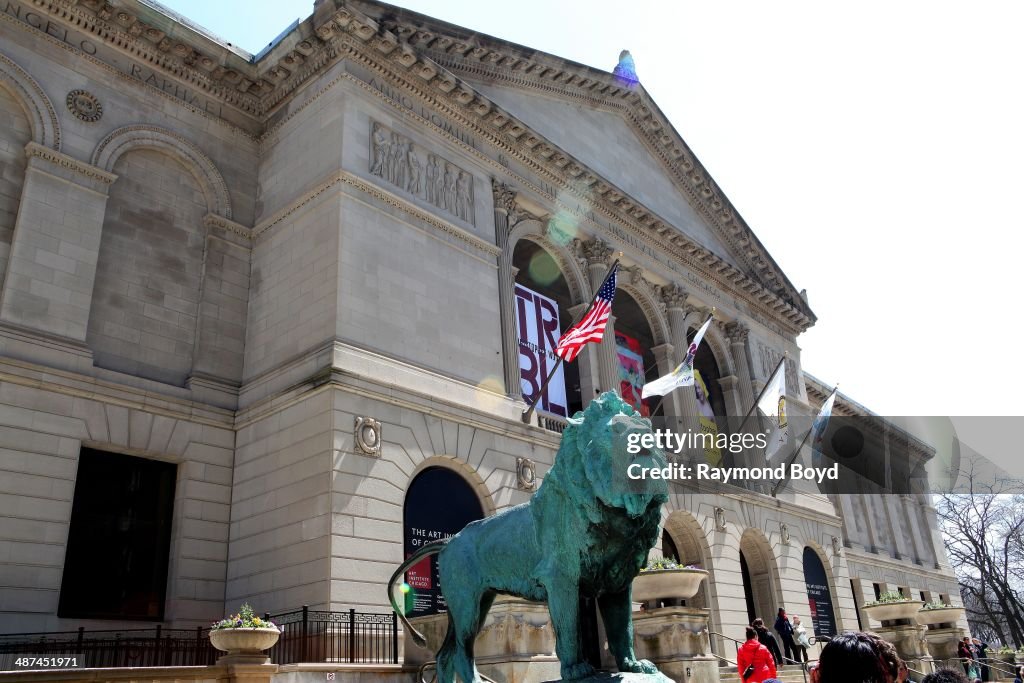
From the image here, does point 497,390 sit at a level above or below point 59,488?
above

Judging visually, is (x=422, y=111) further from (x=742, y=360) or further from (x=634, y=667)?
(x=634, y=667)

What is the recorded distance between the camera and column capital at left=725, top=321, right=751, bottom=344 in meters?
36.3

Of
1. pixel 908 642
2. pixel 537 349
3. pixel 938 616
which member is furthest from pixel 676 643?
pixel 938 616

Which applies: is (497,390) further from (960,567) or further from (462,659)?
(960,567)

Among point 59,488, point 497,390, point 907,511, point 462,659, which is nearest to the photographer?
point 462,659

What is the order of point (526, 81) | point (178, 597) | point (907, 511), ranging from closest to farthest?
1. point (178, 597)
2. point (526, 81)
3. point (907, 511)

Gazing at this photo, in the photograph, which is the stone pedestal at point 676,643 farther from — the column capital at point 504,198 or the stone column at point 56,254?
the column capital at point 504,198

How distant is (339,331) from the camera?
61.8 feet

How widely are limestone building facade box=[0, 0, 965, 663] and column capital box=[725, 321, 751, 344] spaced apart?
32.1 feet

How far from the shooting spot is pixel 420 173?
2300 centimetres

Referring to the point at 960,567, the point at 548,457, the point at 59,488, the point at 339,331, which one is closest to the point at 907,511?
the point at 960,567

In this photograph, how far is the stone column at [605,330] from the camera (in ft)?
90.0

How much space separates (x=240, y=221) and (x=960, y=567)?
59911mm

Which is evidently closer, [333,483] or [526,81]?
[333,483]
